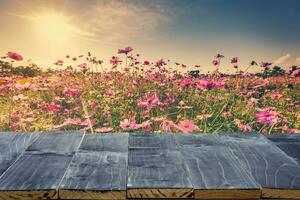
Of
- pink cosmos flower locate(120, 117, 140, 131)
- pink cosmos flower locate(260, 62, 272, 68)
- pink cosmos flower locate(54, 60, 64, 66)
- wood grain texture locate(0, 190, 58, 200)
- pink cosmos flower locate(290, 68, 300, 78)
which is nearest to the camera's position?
wood grain texture locate(0, 190, 58, 200)

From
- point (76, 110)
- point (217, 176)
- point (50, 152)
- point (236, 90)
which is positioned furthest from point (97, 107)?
point (217, 176)

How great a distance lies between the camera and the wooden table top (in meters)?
1.65

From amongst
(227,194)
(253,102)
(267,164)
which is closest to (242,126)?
(253,102)

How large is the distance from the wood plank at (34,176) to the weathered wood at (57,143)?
66mm

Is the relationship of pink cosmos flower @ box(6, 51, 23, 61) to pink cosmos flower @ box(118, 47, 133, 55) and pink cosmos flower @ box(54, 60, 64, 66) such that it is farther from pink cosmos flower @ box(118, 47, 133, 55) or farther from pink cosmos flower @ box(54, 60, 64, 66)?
pink cosmos flower @ box(118, 47, 133, 55)

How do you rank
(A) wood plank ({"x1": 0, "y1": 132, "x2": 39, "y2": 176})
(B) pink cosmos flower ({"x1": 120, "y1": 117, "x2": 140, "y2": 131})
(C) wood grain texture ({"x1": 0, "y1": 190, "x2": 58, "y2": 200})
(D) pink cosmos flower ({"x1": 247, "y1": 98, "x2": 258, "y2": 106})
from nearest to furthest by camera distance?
(C) wood grain texture ({"x1": 0, "y1": 190, "x2": 58, "y2": 200})
(A) wood plank ({"x1": 0, "y1": 132, "x2": 39, "y2": 176})
(B) pink cosmos flower ({"x1": 120, "y1": 117, "x2": 140, "y2": 131})
(D) pink cosmos flower ({"x1": 247, "y1": 98, "x2": 258, "y2": 106})

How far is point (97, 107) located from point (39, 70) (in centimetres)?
176

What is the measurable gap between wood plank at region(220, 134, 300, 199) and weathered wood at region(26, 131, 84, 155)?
2.41 feet

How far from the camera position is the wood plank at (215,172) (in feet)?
5.49

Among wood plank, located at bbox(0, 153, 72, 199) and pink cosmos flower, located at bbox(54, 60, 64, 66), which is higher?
pink cosmos flower, located at bbox(54, 60, 64, 66)

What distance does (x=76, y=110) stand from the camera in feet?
15.8

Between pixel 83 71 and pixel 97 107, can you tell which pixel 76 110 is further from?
pixel 83 71

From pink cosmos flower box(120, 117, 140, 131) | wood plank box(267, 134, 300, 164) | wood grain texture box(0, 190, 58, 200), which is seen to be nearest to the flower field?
pink cosmos flower box(120, 117, 140, 131)

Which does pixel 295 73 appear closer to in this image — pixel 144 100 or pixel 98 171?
pixel 144 100
